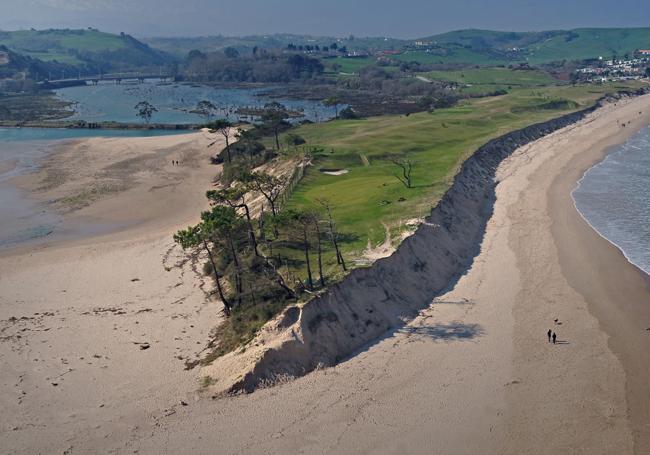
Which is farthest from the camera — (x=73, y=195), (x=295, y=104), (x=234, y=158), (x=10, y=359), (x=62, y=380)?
(x=295, y=104)

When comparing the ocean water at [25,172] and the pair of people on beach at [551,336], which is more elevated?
the ocean water at [25,172]

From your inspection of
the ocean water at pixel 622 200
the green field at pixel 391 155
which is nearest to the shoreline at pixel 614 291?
the ocean water at pixel 622 200

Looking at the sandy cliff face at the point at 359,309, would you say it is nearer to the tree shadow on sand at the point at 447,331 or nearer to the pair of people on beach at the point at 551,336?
the tree shadow on sand at the point at 447,331

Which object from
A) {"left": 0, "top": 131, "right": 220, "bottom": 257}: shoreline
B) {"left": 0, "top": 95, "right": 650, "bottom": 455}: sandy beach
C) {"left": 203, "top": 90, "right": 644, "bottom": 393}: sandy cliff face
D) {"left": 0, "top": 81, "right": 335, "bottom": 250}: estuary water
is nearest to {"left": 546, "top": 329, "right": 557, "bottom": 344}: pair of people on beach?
{"left": 0, "top": 95, "right": 650, "bottom": 455}: sandy beach

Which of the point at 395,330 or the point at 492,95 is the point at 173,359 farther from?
the point at 492,95

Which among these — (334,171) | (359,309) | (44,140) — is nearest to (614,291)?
(359,309)

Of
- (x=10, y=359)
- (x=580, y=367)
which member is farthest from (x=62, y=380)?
(x=580, y=367)

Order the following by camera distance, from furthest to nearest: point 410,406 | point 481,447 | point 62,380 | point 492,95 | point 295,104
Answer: point 295,104 < point 492,95 < point 62,380 < point 410,406 < point 481,447
